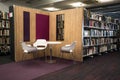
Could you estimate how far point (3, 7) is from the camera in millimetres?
8117

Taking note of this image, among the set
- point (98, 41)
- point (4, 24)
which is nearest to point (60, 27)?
point (98, 41)

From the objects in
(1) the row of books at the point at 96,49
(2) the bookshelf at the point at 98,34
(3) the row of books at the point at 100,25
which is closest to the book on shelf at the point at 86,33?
(2) the bookshelf at the point at 98,34

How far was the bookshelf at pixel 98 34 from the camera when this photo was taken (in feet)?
19.0

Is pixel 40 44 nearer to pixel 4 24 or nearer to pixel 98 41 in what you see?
pixel 4 24

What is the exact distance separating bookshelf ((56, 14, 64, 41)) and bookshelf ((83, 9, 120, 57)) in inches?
39.9

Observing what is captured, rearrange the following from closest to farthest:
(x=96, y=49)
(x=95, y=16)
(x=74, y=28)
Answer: (x=74, y=28) < (x=95, y=16) < (x=96, y=49)

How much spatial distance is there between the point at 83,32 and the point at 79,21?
1.60ft

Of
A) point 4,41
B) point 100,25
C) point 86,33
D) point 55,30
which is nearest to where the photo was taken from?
point 86,33

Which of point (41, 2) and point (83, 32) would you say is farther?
point (41, 2)

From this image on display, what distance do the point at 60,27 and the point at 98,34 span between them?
206 cm

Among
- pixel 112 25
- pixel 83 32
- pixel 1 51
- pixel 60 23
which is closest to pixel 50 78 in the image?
pixel 83 32

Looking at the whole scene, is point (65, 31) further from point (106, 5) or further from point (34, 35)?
point (106, 5)

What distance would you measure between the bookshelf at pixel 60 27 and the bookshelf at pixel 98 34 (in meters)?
1.01

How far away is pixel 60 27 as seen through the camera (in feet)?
20.0
